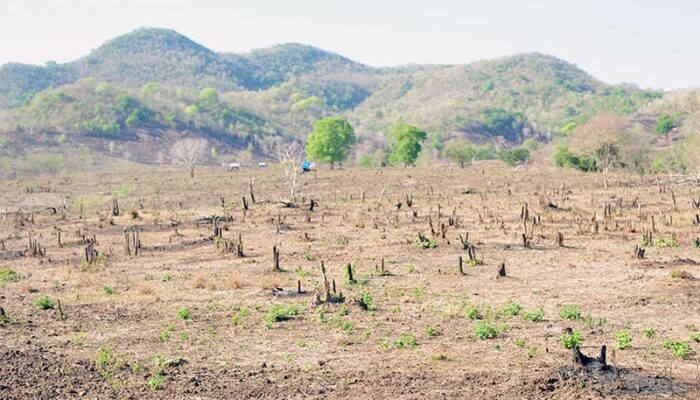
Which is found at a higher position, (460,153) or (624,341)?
(460,153)

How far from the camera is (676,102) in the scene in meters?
157

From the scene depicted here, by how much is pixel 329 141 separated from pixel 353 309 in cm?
7475

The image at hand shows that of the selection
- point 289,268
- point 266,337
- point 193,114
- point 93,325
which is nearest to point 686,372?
point 266,337

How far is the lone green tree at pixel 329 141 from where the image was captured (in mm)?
94562

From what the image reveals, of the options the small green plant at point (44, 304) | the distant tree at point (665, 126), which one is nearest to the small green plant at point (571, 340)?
the small green plant at point (44, 304)

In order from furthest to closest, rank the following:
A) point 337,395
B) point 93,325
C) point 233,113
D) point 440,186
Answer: point 233,113 → point 440,186 → point 93,325 → point 337,395

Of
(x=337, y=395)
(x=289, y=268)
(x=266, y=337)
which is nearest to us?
(x=337, y=395)

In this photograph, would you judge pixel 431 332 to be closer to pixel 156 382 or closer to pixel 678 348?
pixel 678 348

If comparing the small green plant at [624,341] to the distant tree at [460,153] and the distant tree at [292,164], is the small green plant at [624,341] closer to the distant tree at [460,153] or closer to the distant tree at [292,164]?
the distant tree at [292,164]

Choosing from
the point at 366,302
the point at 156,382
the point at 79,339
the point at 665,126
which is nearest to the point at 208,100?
the point at 665,126

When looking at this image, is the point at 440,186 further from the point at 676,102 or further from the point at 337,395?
the point at 676,102

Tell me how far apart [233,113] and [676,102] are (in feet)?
319

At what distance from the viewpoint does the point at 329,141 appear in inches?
3733

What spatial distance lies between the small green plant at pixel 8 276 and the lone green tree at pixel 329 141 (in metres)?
67.6
